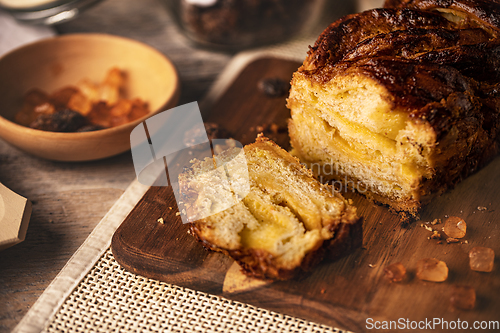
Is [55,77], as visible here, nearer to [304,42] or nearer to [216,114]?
[216,114]

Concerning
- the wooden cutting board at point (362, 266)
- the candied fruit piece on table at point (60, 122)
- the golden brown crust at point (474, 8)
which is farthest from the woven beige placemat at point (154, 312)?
the golden brown crust at point (474, 8)

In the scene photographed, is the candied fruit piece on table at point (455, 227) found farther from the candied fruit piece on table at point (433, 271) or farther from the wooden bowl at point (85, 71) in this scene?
the wooden bowl at point (85, 71)

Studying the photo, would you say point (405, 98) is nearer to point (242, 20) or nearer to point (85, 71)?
point (242, 20)

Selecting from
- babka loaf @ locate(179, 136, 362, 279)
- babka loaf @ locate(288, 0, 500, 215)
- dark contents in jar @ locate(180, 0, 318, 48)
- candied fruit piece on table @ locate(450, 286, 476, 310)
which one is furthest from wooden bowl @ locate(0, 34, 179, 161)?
candied fruit piece on table @ locate(450, 286, 476, 310)

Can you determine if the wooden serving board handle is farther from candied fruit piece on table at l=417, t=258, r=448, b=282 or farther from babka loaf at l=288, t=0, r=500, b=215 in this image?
candied fruit piece on table at l=417, t=258, r=448, b=282

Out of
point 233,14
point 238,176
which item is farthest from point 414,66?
point 233,14
